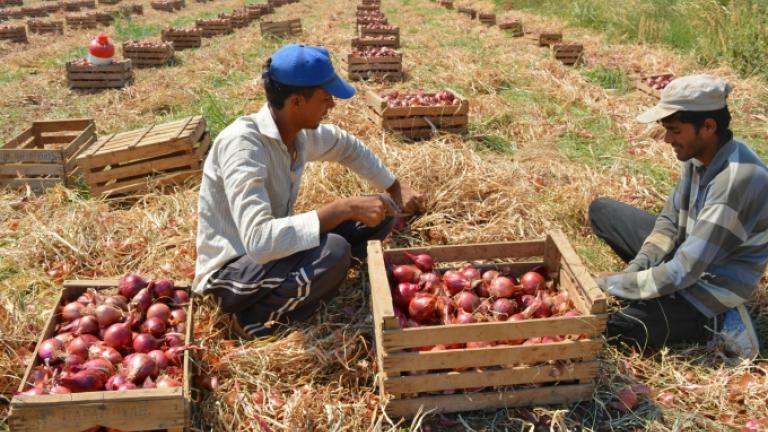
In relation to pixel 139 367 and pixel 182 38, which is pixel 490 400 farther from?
pixel 182 38

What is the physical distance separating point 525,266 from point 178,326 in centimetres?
179

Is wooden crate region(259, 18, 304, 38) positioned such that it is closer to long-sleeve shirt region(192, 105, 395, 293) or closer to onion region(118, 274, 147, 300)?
long-sleeve shirt region(192, 105, 395, 293)

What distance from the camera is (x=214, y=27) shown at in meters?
15.2

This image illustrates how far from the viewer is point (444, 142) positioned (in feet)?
18.9

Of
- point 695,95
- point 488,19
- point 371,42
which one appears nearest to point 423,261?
point 695,95

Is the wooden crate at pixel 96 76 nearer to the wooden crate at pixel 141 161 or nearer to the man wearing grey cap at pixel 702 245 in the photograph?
the wooden crate at pixel 141 161

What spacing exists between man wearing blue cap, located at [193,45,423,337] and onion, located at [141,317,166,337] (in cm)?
30

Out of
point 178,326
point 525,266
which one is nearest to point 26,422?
point 178,326

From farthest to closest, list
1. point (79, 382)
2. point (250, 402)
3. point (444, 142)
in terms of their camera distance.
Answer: point (444, 142) → point (250, 402) → point (79, 382)

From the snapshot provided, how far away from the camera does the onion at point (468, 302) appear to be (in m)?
2.77

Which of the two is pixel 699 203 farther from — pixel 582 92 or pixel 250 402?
pixel 582 92

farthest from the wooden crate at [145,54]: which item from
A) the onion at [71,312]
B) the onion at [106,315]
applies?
the onion at [106,315]

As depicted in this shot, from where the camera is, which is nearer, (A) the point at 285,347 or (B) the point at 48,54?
(A) the point at 285,347

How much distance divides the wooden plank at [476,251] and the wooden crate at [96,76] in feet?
24.9
